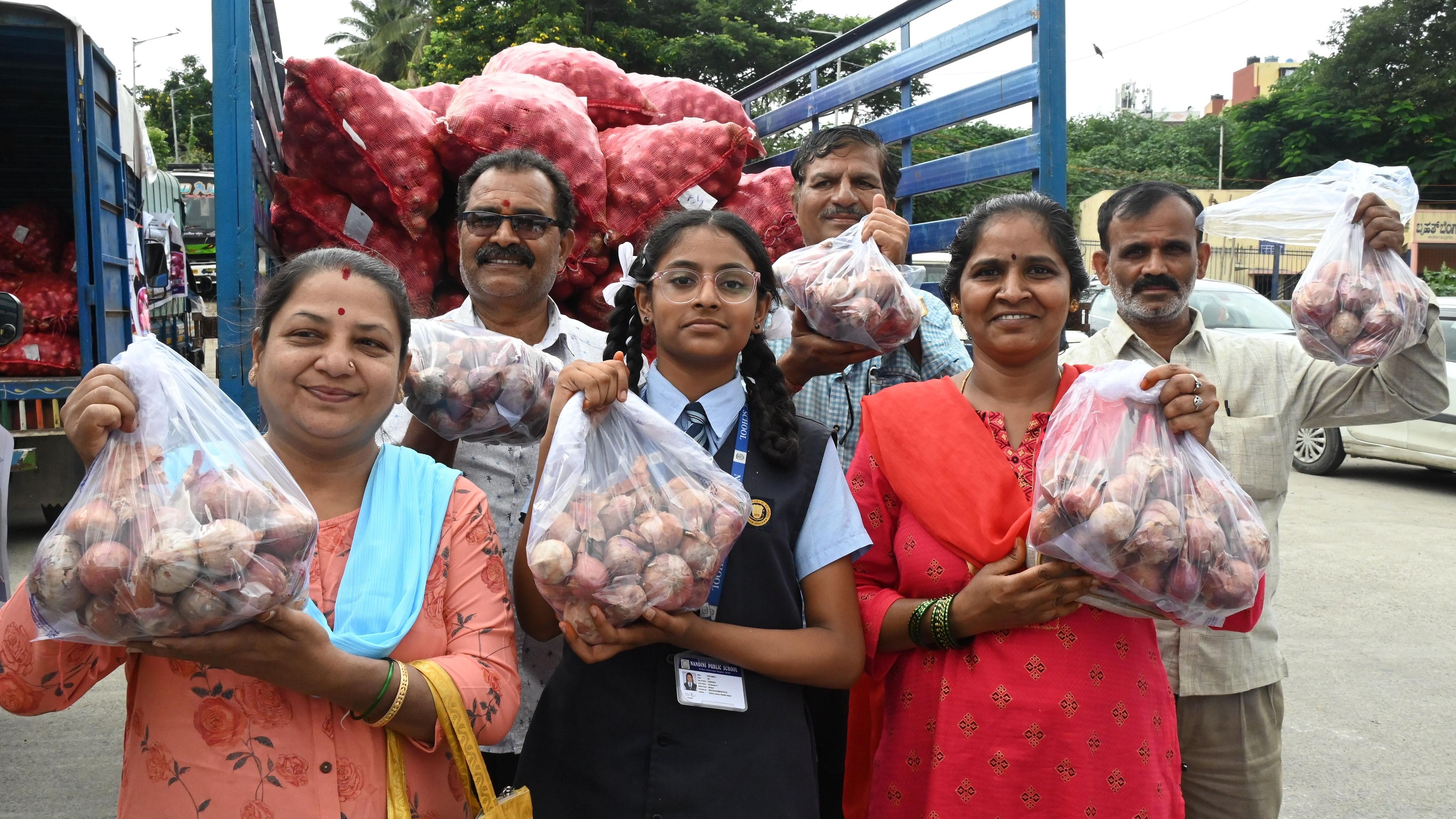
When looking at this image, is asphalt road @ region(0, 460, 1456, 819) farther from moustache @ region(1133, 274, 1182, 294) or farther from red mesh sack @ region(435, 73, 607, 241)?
red mesh sack @ region(435, 73, 607, 241)

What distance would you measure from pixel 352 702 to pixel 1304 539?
7565 mm

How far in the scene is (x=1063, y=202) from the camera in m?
2.68

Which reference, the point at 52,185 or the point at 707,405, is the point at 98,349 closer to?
the point at 52,185

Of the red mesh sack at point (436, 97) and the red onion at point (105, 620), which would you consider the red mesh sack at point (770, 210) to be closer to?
the red mesh sack at point (436, 97)

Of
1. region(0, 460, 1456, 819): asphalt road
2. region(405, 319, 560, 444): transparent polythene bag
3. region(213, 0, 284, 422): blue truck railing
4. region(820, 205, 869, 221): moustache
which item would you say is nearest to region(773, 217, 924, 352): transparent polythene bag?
region(820, 205, 869, 221): moustache

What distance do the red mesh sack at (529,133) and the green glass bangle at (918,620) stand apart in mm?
1535

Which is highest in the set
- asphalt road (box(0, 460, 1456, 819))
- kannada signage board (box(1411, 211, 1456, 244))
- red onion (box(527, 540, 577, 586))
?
kannada signage board (box(1411, 211, 1456, 244))

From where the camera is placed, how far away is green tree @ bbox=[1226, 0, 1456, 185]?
103 feet

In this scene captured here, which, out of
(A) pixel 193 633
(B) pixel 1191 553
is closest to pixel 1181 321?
(B) pixel 1191 553

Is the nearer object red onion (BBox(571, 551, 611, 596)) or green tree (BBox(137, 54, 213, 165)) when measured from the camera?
red onion (BBox(571, 551, 611, 596))

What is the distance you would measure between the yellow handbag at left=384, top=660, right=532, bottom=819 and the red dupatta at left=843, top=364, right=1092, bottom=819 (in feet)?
2.57

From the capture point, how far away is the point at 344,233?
2775mm

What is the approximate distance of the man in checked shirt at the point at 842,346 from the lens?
2285 millimetres

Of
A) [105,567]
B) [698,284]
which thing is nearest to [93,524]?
[105,567]
